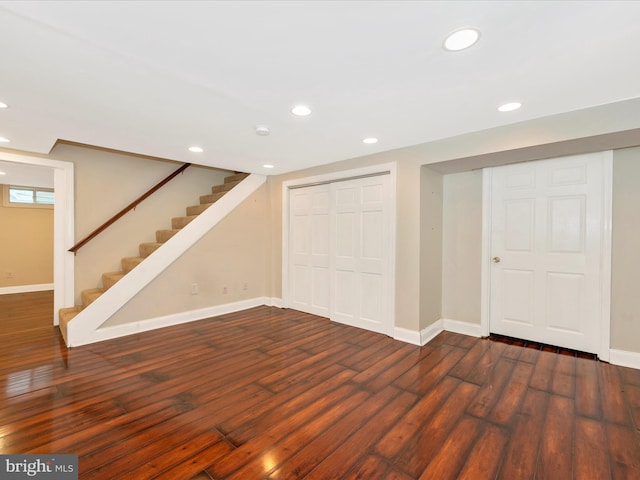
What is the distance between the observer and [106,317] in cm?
346

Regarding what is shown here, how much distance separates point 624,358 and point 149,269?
5339 mm

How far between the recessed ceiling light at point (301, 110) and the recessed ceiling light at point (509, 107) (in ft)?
5.25

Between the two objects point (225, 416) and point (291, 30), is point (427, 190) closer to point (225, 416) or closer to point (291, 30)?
point (291, 30)

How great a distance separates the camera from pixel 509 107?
7.90 feet

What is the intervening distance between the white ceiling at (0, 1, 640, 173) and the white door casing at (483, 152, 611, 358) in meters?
1.00

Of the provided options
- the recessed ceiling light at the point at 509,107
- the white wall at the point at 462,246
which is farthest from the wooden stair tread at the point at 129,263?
the recessed ceiling light at the point at 509,107

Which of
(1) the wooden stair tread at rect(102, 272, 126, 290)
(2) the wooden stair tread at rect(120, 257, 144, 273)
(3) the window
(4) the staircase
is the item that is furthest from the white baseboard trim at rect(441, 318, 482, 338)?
(3) the window

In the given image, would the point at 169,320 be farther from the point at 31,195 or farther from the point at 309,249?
the point at 31,195

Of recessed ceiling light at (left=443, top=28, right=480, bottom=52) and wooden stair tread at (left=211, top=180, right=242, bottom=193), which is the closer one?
recessed ceiling light at (left=443, top=28, right=480, bottom=52)

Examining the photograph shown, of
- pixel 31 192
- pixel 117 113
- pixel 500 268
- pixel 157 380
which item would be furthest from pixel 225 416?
pixel 31 192

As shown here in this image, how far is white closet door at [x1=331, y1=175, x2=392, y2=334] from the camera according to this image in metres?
3.75

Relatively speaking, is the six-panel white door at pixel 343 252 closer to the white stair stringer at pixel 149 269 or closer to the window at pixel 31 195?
the white stair stringer at pixel 149 269

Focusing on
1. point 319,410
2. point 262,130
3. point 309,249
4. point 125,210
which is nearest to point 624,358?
point 319,410

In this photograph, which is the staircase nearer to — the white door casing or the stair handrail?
the stair handrail
